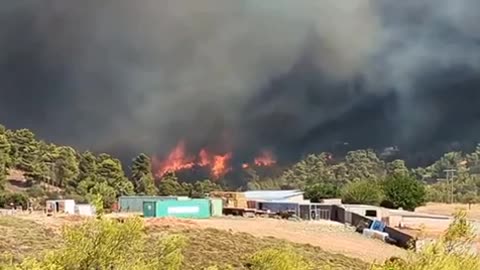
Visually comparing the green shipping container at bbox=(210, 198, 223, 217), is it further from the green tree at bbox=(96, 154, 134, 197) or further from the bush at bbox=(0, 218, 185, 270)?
the bush at bbox=(0, 218, 185, 270)

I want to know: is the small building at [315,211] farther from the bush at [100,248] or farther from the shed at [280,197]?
the bush at [100,248]

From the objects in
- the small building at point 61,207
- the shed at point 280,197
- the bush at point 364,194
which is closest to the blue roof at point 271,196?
the shed at point 280,197

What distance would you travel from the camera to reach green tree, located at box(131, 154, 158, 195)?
146475 mm

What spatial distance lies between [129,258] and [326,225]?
62333mm

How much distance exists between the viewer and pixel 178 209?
263ft

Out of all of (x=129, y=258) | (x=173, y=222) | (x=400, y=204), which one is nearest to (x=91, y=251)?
(x=129, y=258)

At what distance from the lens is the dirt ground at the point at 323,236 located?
53.9 m

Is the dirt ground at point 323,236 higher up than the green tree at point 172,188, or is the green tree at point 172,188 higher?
the green tree at point 172,188

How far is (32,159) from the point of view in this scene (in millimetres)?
144625

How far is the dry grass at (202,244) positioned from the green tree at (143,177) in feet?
290

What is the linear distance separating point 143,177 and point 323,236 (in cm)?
9355

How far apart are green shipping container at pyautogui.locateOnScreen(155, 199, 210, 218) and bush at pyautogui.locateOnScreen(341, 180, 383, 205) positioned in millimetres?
37079

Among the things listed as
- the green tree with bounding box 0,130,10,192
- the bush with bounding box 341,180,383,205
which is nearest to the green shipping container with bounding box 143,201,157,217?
the green tree with bounding box 0,130,10,192

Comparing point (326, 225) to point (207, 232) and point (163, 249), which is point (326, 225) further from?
point (163, 249)
